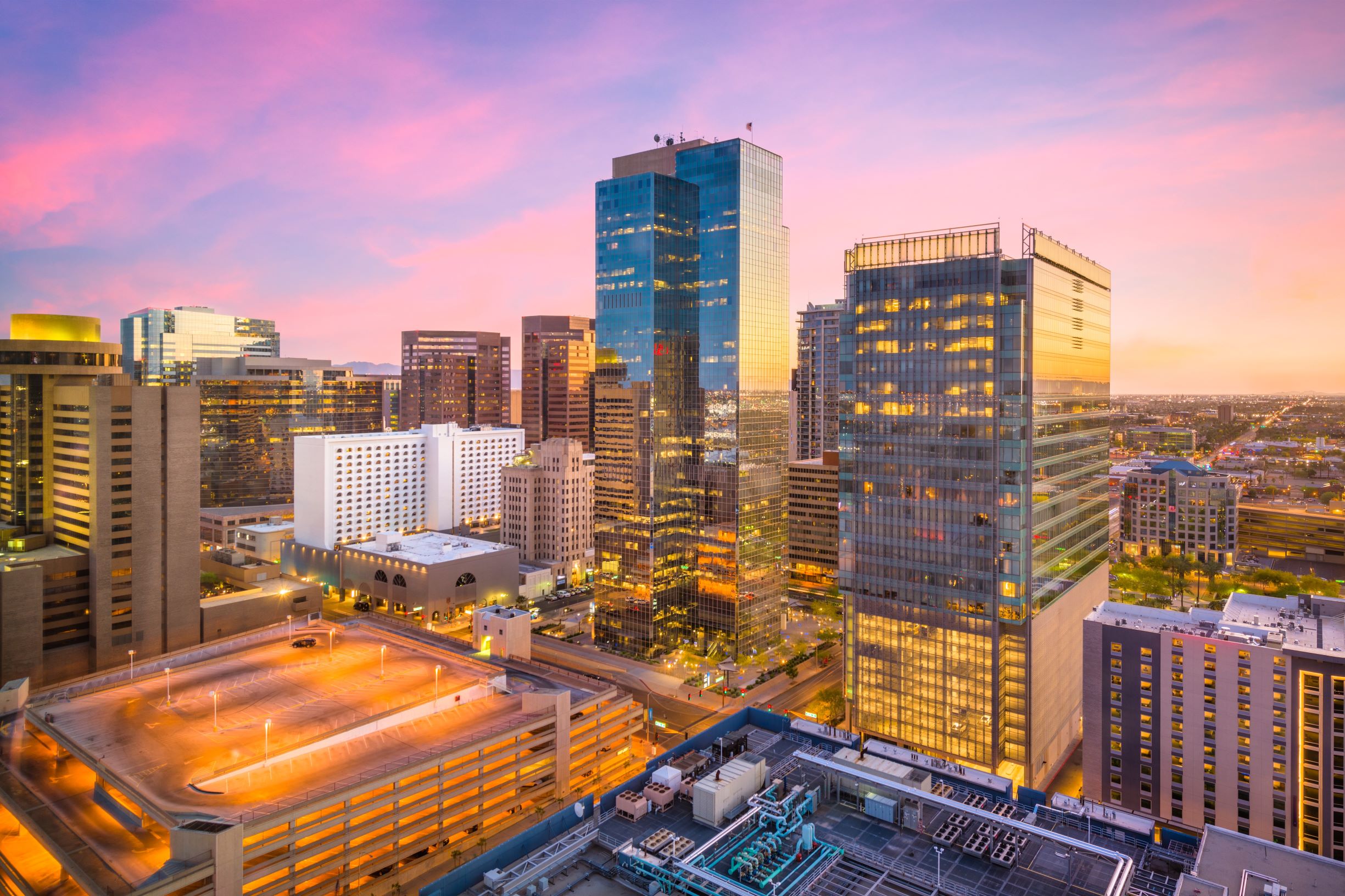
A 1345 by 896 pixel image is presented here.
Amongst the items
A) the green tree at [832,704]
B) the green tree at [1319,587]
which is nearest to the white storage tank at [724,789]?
the green tree at [832,704]

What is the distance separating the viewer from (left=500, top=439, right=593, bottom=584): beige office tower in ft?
616

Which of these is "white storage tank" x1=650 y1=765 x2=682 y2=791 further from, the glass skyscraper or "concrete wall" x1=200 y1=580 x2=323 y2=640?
"concrete wall" x1=200 y1=580 x2=323 y2=640

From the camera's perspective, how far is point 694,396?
135m

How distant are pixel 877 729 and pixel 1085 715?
24.7 m

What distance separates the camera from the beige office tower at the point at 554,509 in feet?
616

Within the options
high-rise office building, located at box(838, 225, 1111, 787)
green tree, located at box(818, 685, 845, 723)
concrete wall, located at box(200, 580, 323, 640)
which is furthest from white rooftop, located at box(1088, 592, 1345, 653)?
concrete wall, located at box(200, 580, 323, 640)

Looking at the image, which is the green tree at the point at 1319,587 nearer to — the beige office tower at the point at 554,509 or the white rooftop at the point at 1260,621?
the white rooftop at the point at 1260,621

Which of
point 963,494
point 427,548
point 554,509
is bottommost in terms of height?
point 427,548

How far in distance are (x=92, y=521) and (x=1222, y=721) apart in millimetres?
153940

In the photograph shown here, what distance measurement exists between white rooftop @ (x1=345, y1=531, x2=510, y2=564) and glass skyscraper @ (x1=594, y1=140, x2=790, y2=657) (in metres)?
37.5

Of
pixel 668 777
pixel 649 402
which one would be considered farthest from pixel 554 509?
pixel 668 777

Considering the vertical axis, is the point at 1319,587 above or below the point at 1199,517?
below

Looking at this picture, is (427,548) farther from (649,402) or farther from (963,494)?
(963,494)

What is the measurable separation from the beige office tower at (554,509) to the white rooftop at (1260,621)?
12464 centimetres
